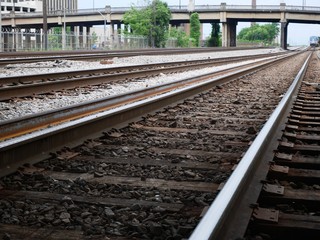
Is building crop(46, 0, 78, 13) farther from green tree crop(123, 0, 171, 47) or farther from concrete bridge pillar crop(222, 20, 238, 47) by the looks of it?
green tree crop(123, 0, 171, 47)

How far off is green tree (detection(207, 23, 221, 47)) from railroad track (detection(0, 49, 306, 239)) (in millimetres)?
106090

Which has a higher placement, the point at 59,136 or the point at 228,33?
the point at 228,33

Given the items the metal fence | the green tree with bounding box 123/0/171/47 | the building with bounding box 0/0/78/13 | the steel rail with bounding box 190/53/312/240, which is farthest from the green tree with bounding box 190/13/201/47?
the steel rail with bounding box 190/53/312/240

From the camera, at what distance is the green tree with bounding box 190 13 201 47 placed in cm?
9944

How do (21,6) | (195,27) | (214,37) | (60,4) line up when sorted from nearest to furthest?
(195,27), (214,37), (21,6), (60,4)

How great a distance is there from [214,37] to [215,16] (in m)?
8.71

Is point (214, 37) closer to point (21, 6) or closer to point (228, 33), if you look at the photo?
point (228, 33)

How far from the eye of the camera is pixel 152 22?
85.8m

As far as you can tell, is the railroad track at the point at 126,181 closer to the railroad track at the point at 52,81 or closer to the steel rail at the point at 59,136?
the steel rail at the point at 59,136

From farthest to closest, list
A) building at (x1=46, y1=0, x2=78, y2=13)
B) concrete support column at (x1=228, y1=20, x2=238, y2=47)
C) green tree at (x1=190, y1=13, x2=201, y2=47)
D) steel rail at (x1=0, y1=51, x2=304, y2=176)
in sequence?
building at (x1=46, y1=0, x2=78, y2=13) → concrete support column at (x1=228, y1=20, x2=238, y2=47) → green tree at (x1=190, y1=13, x2=201, y2=47) → steel rail at (x1=0, y1=51, x2=304, y2=176)

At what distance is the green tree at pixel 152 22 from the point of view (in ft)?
274

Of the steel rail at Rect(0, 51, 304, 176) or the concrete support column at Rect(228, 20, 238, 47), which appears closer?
the steel rail at Rect(0, 51, 304, 176)

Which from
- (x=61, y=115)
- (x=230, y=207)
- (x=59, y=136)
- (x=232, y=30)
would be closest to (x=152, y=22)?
(x=232, y=30)

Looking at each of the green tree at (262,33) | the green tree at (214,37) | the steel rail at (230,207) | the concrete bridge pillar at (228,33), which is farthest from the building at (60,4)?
the steel rail at (230,207)
